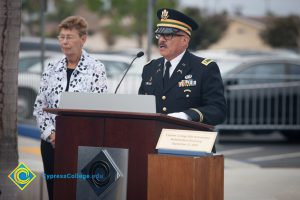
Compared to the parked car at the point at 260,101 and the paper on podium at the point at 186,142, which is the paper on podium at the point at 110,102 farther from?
the parked car at the point at 260,101

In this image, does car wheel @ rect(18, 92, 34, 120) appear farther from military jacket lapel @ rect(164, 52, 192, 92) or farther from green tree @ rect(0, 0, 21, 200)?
military jacket lapel @ rect(164, 52, 192, 92)

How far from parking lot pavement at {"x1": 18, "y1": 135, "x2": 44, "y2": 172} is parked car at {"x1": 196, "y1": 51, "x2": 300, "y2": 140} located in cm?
371

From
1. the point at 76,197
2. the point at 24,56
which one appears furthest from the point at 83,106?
the point at 24,56

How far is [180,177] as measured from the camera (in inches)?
231

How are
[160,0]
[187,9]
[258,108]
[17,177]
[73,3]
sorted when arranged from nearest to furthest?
[17,177]
[258,108]
[160,0]
[187,9]
[73,3]

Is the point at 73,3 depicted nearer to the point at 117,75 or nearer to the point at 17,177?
the point at 117,75

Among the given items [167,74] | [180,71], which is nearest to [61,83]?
[167,74]

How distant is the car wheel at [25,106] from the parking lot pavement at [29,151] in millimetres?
1329

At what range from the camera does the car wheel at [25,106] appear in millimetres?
18516

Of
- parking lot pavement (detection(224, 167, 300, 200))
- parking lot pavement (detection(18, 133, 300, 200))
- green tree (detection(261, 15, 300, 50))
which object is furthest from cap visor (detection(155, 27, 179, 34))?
green tree (detection(261, 15, 300, 50))

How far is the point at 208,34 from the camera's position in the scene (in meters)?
62.4

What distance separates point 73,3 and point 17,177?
87160 millimetres

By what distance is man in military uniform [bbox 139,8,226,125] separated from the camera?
269 inches

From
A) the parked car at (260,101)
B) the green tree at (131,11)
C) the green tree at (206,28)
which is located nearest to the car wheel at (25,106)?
the parked car at (260,101)
